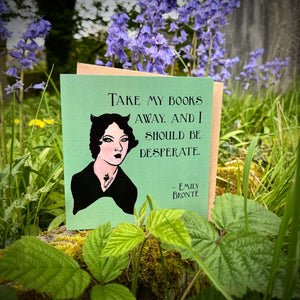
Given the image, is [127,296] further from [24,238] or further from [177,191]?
[177,191]

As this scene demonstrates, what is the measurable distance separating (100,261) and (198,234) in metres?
0.18

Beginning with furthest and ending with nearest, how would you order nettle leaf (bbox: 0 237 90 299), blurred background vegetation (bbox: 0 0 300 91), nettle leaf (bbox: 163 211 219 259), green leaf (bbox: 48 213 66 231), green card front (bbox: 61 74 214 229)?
blurred background vegetation (bbox: 0 0 300 91) → green leaf (bbox: 48 213 66 231) → green card front (bbox: 61 74 214 229) → nettle leaf (bbox: 163 211 219 259) → nettle leaf (bbox: 0 237 90 299)

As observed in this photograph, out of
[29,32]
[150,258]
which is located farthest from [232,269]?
[29,32]

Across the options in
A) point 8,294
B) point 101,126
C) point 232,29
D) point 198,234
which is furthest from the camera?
point 232,29

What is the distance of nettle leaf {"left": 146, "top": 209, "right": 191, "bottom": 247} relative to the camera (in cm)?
37

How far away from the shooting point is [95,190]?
0.61 m

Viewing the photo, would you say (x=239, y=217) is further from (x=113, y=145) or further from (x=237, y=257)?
(x=113, y=145)

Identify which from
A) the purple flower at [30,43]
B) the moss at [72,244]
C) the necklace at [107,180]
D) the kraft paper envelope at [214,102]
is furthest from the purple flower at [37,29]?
the moss at [72,244]

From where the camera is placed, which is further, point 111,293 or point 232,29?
point 232,29

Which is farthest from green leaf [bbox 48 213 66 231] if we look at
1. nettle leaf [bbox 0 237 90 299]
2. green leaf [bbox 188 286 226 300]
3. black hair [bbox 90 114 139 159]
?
green leaf [bbox 188 286 226 300]

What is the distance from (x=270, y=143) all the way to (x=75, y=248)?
132 centimetres

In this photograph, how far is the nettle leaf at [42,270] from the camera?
1.09ft

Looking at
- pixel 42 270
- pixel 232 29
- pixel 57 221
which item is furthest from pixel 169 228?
pixel 232 29

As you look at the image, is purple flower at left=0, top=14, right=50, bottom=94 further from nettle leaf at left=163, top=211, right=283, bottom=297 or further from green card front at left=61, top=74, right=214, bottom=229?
nettle leaf at left=163, top=211, right=283, bottom=297
